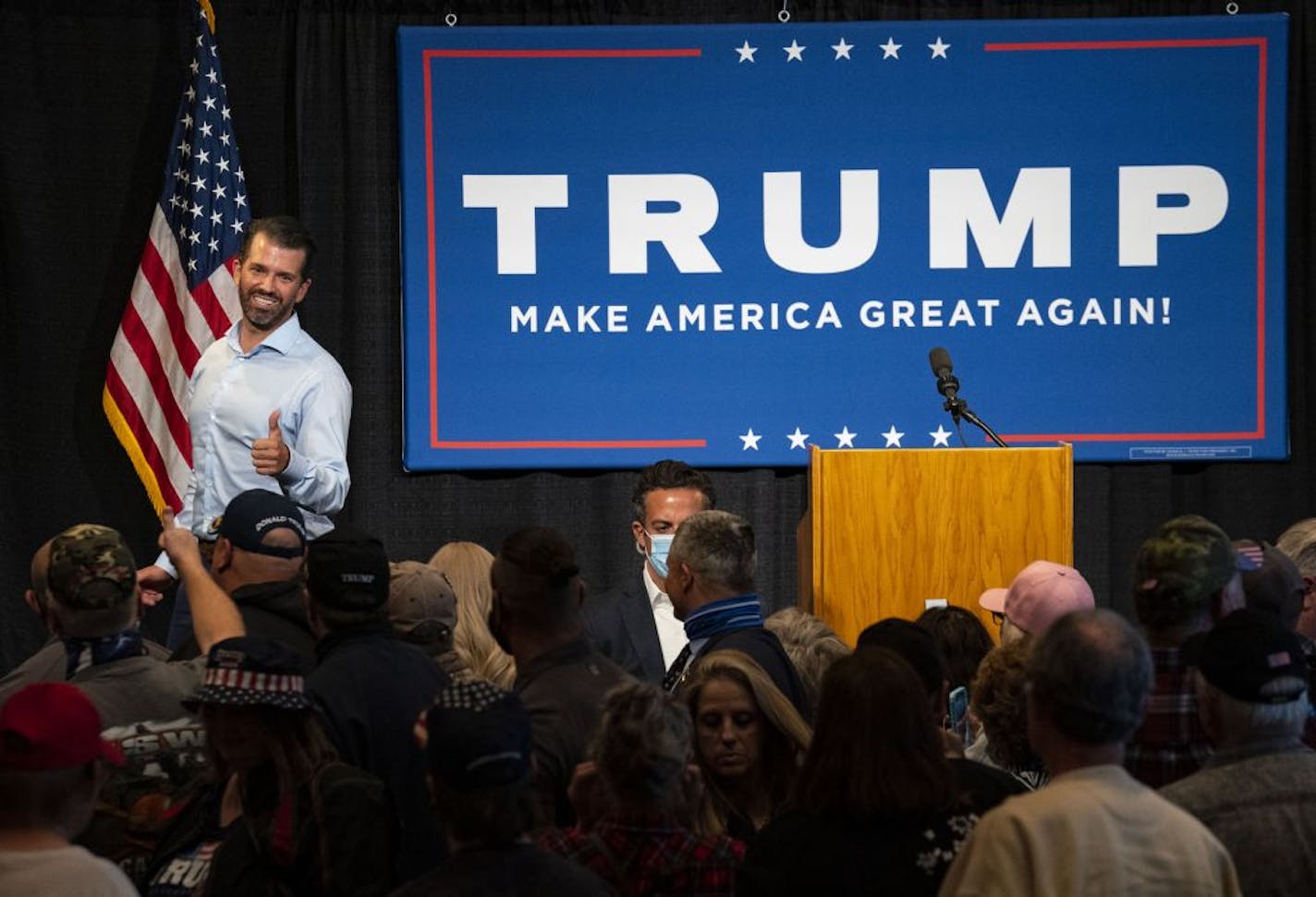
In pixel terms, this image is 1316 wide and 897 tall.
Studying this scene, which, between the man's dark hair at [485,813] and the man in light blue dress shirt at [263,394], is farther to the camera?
the man in light blue dress shirt at [263,394]

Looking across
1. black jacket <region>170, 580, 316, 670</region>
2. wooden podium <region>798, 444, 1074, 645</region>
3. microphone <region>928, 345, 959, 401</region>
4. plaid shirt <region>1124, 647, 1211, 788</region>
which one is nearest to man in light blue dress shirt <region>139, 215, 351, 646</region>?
wooden podium <region>798, 444, 1074, 645</region>

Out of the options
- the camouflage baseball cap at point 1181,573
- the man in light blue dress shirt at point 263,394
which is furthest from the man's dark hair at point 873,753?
the man in light blue dress shirt at point 263,394

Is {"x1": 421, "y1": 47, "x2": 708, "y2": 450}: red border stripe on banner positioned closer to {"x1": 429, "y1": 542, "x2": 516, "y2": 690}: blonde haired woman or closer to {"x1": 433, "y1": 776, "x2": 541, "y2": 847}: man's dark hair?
{"x1": 429, "y1": 542, "x2": 516, "y2": 690}: blonde haired woman

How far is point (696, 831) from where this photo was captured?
297 cm

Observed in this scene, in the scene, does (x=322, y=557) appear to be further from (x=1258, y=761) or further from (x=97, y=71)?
(x=97, y=71)

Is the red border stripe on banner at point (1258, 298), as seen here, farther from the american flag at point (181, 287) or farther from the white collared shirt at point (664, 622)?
the american flag at point (181, 287)

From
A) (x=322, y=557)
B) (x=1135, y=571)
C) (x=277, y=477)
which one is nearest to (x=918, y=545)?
(x=1135, y=571)

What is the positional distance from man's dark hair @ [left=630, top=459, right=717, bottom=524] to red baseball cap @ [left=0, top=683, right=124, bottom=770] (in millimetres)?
3176

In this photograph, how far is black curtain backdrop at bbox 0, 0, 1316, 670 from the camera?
23.5 feet

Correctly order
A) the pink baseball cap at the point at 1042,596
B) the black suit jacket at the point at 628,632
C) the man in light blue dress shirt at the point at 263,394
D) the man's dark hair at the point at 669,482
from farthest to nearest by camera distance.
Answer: the man in light blue dress shirt at the point at 263,394 < the man's dark hair at the point at 669,482 < the black suit jacket at the point at 628,632 < the pink baseball cap at the point at 1042,596

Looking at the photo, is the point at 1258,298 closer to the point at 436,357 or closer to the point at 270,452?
the point at 436,357

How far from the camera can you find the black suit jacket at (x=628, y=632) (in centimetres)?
526

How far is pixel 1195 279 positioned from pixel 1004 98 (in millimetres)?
1020

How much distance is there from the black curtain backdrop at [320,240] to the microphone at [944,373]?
1.68 meters
